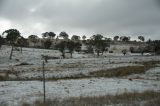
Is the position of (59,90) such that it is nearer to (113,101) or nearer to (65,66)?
(113,101)

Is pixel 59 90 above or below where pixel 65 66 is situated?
above

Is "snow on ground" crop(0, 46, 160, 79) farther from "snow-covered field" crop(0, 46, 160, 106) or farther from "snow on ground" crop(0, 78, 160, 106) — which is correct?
"snow on ground" crop(0, 78, 160, 106)

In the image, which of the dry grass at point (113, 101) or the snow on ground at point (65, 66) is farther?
the snow on ground at point (65, 66)

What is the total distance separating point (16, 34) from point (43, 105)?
101 metres

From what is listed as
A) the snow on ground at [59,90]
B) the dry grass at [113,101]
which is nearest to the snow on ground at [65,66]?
the snow on ground at [59,90]

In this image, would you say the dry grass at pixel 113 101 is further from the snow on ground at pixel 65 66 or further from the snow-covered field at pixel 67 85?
the snow on ground at pixel 65 66

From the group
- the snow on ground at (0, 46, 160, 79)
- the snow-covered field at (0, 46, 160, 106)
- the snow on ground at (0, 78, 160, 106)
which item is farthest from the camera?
the snow on ground at (0, 46, 160, 79)

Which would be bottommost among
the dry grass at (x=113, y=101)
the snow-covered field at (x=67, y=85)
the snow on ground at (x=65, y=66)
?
the snow on ground at (x=65, y=66)

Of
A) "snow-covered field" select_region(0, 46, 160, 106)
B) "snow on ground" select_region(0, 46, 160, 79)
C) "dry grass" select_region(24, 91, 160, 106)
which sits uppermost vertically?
"dry grass" select_region(24, 91, 160, 106)

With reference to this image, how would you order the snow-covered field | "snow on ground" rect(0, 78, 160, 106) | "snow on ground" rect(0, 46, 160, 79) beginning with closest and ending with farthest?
1. "snow on ground" rect(0, 78, 160, 106)
2. the snow-covered field
3. "snow on ground" rect(0, 46, 160, 79)

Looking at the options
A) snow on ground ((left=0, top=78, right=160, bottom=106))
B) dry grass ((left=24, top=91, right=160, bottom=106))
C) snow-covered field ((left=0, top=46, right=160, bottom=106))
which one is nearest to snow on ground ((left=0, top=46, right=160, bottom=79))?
snow-covered field ((left=0, top=46, right=160, bottom=106))

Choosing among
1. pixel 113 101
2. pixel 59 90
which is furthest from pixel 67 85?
pixel 113 101

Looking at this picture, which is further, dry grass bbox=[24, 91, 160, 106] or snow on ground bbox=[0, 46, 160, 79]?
snow on ground bbox=[0, 46, 160, 79]

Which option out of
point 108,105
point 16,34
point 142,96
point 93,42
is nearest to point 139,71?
point 142,96
